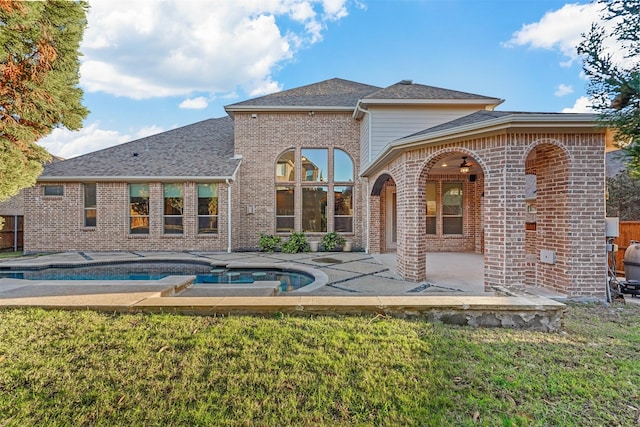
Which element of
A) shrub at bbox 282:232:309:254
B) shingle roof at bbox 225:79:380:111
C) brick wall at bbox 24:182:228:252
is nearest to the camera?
shrub at bbox 282:232:309:254

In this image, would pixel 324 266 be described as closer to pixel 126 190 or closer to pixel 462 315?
pixel 462 315

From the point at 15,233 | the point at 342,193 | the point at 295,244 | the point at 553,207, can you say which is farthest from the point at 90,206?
the point at 553,207

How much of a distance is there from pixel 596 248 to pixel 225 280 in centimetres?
778

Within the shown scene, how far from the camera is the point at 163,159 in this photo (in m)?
12.9

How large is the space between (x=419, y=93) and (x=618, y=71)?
25.5ft

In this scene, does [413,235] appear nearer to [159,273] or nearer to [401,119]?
[401,119]

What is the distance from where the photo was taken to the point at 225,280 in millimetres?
7957

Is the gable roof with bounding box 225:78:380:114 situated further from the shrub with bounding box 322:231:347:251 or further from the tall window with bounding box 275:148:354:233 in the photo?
the shrub with bounding box 322:231:347:251

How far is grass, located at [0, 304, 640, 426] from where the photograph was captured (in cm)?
220

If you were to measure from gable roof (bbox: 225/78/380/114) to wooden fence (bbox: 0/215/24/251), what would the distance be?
34.6 ft

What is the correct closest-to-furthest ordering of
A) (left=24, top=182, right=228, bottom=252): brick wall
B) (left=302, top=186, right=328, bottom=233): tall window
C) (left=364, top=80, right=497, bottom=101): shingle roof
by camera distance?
(left=364, top=80, right=497, bottom=101): shingle roof, (left=24, top=182, right=228, bottom=252): brick wall, (left=302, top=186, right=328, bottom=233): tall window

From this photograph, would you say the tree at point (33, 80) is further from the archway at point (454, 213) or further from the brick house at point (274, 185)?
the archway at point (454, 213)

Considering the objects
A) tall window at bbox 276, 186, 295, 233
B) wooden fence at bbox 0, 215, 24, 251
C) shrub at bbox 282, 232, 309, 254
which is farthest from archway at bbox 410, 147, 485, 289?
wooden fence at bbox 0, 215, 24, 251

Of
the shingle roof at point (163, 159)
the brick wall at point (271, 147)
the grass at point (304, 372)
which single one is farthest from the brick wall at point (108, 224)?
the grass at point (304, 372)
